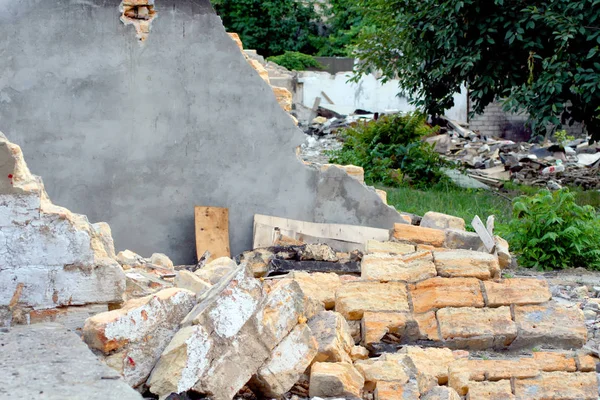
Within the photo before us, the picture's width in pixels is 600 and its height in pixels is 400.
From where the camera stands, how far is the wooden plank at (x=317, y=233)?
Result: 7.41 meters

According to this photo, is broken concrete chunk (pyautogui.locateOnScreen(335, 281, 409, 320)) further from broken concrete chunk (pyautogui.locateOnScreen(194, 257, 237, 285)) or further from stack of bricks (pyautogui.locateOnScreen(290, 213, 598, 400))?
broken concrete chunk (pyautogui.locateOnScreen(194, 257, 237, 285))

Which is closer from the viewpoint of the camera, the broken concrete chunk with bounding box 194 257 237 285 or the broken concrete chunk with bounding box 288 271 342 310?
the broken concrete chunk with bounding box 288 271 342 310

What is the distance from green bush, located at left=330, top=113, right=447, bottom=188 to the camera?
1483 cm

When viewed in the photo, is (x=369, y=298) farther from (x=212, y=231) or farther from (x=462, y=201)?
(x=462, y=201)

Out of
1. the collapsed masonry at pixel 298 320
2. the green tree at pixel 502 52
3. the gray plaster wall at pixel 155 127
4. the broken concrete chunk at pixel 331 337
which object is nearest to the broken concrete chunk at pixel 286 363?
the collapsed masonry at pixel 298 320

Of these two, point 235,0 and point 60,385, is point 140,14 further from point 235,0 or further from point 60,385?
point 235,0

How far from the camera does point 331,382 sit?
167 inches

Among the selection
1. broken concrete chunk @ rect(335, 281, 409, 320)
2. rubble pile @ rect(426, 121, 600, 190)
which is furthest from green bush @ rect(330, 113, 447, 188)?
broken concrete chunk @ rect(335, 281, 409, 320)

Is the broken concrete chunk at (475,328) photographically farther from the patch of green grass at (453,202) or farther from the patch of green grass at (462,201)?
the patch of green grass at (453,202)

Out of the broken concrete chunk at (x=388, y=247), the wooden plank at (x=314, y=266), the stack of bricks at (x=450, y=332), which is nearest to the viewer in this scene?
the stack of bricks at (x=450, y=332)

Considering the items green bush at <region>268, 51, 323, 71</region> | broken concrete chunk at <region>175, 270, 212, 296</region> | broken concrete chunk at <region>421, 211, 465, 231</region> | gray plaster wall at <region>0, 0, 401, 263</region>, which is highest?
green bush at <region>268, 51, 323, 71</region>

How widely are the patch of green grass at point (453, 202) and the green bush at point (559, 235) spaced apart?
1.70 metres

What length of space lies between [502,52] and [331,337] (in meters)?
8.84

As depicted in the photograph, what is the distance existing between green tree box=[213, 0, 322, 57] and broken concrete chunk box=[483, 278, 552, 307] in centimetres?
3003
